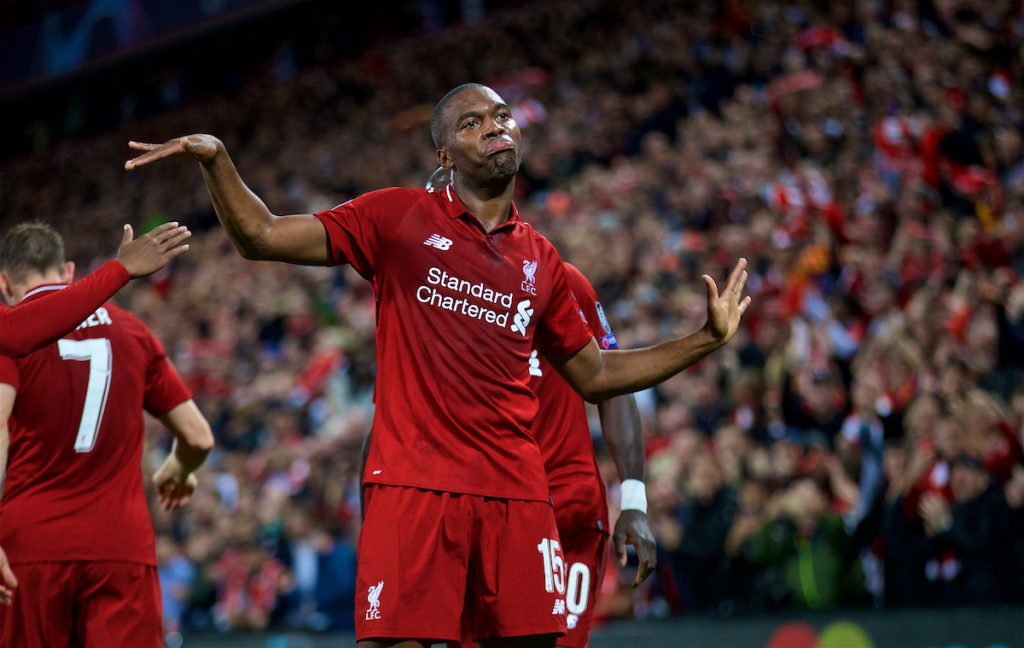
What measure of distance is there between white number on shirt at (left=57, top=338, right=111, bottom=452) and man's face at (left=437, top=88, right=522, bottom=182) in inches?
69.9

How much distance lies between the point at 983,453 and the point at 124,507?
4.70 meters

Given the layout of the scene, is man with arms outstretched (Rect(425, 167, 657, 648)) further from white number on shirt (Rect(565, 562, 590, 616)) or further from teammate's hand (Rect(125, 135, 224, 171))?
teammate's hand (Rect(125, 135, 224, 171))

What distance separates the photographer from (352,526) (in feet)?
33.1

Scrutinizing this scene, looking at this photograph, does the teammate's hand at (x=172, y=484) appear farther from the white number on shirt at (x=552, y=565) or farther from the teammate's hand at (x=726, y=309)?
the teammate's hand at (x=726, y=309)

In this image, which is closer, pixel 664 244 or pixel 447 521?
pixel 447 521

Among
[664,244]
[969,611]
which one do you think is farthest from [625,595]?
[664,244]

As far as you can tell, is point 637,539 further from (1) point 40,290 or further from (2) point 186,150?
(1) point 40,290

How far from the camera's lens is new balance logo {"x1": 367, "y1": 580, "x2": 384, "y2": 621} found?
3695 millimetres

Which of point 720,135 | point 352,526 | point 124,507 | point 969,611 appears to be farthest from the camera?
point 720,135

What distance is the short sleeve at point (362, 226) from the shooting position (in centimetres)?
393

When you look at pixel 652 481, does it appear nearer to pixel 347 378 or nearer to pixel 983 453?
pixel 983 453

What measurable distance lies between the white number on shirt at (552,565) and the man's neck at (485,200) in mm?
996

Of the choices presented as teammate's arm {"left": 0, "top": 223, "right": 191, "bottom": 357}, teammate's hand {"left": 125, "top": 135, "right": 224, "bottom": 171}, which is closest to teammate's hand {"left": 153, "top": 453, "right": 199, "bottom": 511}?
teammate's arm {"left": 0, "top": 223, "right": 191, "bottom": 357}

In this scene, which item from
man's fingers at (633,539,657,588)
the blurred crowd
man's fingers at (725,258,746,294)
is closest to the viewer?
man's fingers at (725,258,746,294)
